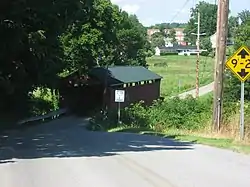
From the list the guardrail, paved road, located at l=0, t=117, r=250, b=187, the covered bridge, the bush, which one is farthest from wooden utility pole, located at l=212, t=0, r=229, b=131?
the covered bridge

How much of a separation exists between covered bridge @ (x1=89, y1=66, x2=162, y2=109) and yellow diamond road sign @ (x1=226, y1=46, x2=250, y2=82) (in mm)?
37273

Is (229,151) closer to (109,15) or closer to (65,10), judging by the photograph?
(65,10)

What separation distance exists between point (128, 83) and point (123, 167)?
48643 mm

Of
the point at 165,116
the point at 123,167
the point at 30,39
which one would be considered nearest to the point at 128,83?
the point at 165,116

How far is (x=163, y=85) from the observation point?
103 metres

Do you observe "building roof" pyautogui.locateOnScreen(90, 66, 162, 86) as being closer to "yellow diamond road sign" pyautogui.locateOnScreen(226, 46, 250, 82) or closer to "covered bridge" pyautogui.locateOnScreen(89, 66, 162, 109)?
"covered bridge" pyautogui.locateOnScreen(89, 66, 162, 109)

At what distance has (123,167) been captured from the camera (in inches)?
563

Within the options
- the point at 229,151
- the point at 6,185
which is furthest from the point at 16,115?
the point at 6,185

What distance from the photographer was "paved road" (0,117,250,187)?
11.8 meters

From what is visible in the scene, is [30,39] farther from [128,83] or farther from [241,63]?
[128,83]

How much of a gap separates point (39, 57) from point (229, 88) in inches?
1462

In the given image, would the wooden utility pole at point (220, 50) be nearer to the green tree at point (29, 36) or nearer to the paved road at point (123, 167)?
the paved road at point (123, 167)

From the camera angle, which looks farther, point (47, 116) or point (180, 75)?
point (180, 75)

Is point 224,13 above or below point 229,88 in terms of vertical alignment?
above
